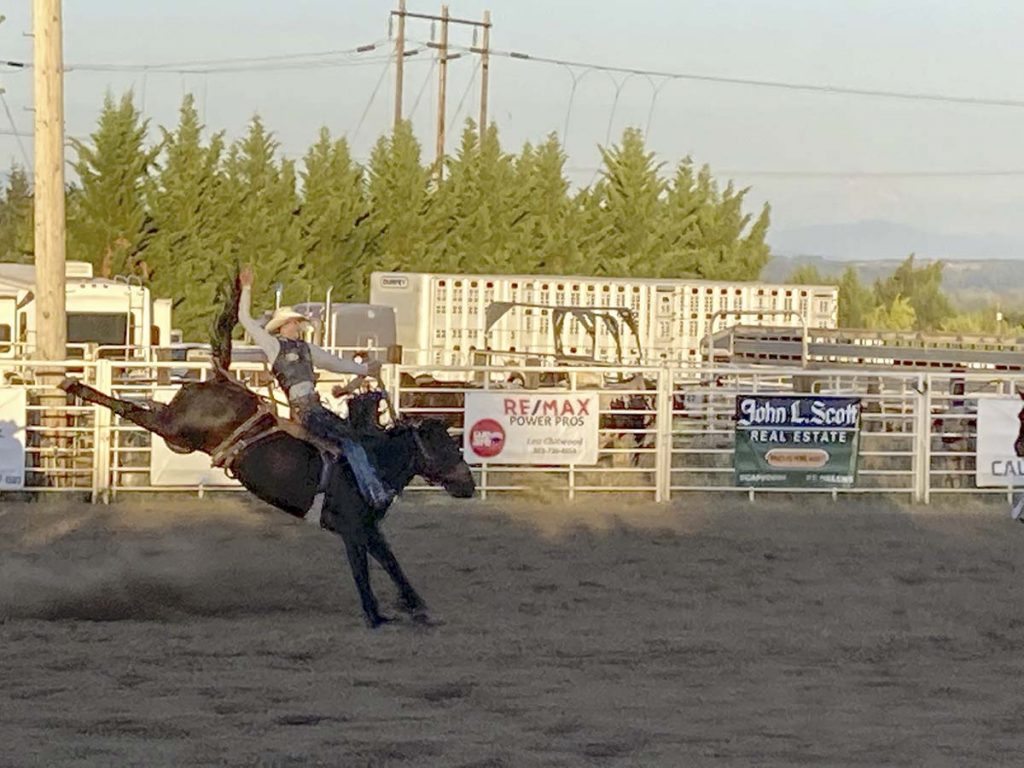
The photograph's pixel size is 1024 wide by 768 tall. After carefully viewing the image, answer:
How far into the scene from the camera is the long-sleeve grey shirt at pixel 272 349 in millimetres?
9891

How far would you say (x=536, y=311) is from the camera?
3112 cm

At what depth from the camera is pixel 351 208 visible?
46.0 m

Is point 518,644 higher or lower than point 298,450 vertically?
lower

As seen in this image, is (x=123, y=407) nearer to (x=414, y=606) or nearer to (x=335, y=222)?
(x=414, y=606)

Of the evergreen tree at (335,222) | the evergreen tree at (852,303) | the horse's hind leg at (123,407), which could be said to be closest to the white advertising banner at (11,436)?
the horse's hind leg at (123,407)

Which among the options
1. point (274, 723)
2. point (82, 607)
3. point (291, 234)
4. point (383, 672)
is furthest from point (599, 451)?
point (291, 234)

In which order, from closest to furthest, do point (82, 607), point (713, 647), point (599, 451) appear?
point (713, 647)
point (82, 607)
point (599, 451)

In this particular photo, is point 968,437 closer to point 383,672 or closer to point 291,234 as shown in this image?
point 383,672

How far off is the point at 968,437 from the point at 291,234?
95.3ft

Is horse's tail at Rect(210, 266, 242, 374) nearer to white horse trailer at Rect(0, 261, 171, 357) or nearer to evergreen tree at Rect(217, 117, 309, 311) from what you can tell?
white horse trailer at Rect(0, 261, 171, 357)

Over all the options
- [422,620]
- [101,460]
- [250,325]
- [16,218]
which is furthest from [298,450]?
[16,218]

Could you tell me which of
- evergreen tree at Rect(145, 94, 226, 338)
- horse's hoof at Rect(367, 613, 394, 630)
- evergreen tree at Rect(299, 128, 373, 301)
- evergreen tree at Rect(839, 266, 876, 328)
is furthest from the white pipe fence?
evergreen tree at Rect(839, 266, 876, 328)

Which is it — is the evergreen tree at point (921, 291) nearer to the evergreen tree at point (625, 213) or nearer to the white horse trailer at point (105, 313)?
the evergreen tree at point (625, 213)

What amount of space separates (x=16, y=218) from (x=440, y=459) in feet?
198
